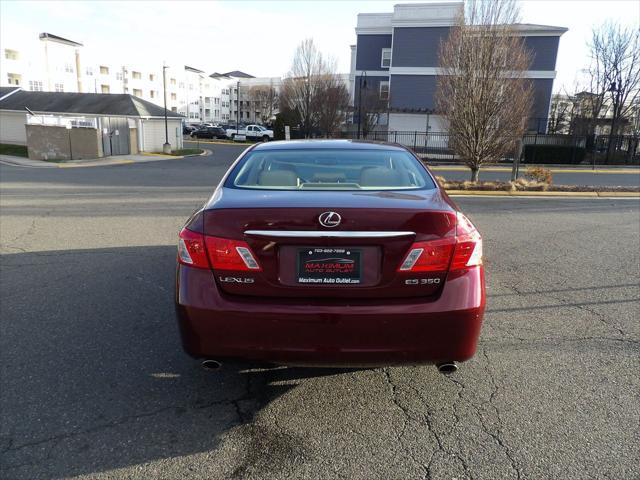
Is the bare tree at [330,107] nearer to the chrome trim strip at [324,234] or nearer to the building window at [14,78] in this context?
the chrome trim strip at [324,234]

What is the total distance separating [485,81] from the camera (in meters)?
13.0

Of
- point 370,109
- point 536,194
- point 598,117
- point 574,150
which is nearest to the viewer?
point 536,194

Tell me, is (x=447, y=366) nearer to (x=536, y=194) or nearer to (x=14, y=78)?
(x=536, y=194)

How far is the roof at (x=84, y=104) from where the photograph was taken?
32.4m

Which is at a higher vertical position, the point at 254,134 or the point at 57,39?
the point at 57,39

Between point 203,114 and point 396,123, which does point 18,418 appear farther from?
point 203,114

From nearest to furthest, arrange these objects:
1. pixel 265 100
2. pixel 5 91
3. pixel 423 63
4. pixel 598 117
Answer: pixel 598 117
pixel 423 63
pixel 5 91
pixel 265 100

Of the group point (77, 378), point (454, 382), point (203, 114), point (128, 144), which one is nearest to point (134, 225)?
point (77, 378)

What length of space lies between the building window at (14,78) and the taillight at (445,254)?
73163 millimetres

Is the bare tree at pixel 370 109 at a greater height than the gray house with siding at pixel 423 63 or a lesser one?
lesser

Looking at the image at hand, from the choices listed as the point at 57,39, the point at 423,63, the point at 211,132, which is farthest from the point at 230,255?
the point at 57,39

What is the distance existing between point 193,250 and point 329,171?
150cm

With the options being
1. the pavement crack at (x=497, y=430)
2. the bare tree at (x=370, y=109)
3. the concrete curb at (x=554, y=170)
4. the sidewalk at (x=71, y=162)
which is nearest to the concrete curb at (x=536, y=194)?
the concrete curb at (x=554, y=170)

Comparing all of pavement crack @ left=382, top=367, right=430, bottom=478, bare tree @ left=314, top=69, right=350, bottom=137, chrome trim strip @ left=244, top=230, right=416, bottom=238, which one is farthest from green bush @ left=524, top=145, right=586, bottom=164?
chrome trim strip @ left=244, top=230, right=416, bottom=238
